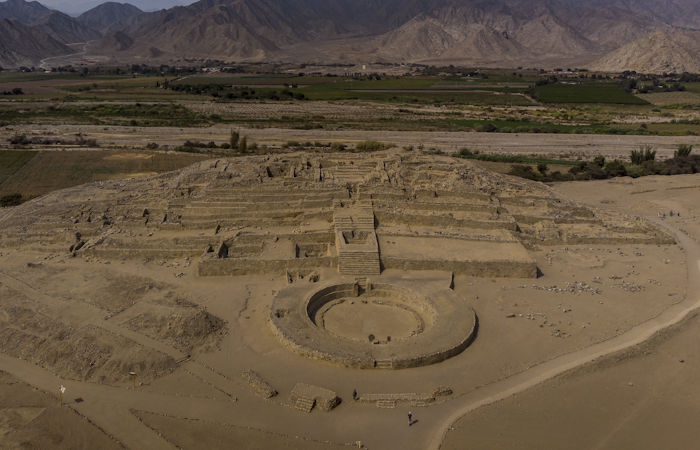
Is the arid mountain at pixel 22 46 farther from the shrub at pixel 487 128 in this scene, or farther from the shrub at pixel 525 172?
the shrub at pixel 525 172

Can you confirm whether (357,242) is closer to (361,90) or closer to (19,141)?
(19,141)

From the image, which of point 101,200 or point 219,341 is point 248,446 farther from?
point 101,200

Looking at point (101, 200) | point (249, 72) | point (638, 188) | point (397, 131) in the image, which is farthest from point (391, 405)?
point (249, 72)

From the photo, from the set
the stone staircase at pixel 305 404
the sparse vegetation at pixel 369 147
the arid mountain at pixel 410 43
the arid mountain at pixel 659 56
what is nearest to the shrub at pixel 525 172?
the sparse vegetation at pixel 369 147

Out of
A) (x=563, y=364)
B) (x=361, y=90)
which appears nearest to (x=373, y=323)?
(x=563, y=364)

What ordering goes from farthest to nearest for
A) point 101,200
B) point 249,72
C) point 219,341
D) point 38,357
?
point 249,72, point 101,200, point 219,341, point 38,357

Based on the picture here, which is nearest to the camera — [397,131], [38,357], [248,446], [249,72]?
[248,446]
